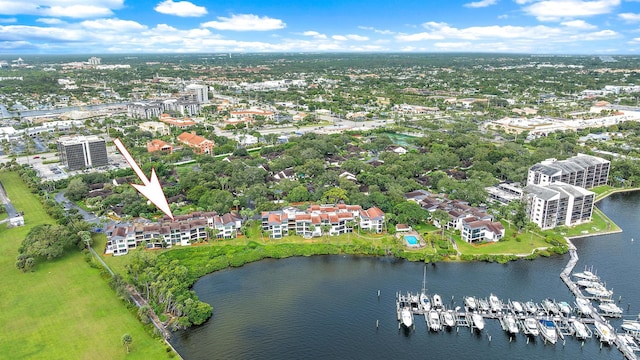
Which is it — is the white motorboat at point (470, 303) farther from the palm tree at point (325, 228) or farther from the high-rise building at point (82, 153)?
the high-rise building at point (82, 153)

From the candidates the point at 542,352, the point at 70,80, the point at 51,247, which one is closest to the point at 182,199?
the point at 51,247

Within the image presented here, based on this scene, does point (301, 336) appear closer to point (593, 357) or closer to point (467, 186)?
point (593, 357)

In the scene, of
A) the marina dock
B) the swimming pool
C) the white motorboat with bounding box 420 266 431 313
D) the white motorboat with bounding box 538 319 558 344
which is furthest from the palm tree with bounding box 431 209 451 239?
the white motorboat with bounding box 538 319 558 344

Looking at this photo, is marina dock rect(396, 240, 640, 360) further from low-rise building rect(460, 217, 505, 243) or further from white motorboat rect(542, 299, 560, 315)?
low-rise building rect(460, 217, 505, 243)

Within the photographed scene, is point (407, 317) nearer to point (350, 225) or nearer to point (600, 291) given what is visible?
point (350, 225)

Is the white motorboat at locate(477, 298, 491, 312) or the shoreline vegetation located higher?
the shoreline vegetation

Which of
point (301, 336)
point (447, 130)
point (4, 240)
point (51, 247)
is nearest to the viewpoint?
point (301, 336)

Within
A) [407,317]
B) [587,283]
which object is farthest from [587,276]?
[407,317]
